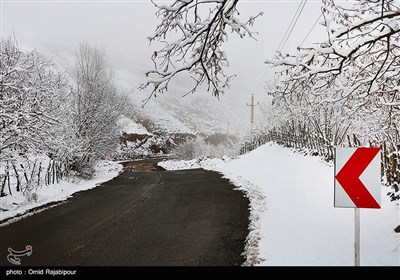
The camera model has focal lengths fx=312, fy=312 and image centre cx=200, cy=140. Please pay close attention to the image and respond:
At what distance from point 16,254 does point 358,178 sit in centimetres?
590

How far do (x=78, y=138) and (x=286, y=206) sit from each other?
45.6ft

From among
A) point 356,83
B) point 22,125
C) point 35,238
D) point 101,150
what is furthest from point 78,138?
point 356,83

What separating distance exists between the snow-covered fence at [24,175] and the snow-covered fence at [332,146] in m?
10.8

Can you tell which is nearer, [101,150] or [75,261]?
[75,261]

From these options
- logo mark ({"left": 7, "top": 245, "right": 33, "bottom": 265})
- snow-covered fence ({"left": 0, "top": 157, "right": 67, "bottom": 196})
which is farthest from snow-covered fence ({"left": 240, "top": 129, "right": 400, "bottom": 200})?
snow-covered fence ({"left": 0, "top": 157, "right": 67, "bottom": 196})

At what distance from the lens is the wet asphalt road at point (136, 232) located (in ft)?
17.8

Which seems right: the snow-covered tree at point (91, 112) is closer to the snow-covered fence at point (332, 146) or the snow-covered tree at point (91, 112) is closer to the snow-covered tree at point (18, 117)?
the snow-covered tree at point (18, 117)

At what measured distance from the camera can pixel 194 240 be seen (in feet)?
21.0

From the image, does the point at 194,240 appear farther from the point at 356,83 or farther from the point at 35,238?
the point at 356,83

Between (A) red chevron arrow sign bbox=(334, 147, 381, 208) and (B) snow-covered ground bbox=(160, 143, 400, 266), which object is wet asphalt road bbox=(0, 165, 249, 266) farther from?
(A) red chevron arrow sign bbox=(334, 147, 381, 208)

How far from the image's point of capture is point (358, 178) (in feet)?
13.3

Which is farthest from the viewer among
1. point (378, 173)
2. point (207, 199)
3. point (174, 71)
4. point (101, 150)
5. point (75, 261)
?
point (101, 150)

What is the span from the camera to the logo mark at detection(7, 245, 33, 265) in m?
5.39

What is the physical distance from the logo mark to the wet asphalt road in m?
0.09
